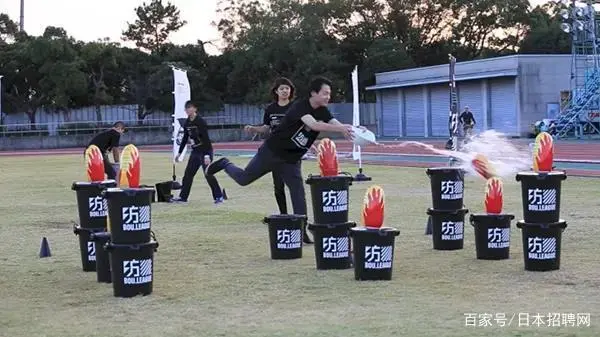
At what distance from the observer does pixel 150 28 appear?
247 ft

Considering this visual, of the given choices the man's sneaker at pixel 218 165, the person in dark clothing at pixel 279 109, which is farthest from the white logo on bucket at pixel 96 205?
the person in dark clothing at pixel 279 109

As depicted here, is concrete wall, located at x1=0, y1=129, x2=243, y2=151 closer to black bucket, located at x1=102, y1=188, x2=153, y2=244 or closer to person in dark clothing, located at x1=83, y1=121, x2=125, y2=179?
person in dark clothing, located at x1=83, y1=121, x2=125, y2=179

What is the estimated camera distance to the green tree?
7488 centimetres

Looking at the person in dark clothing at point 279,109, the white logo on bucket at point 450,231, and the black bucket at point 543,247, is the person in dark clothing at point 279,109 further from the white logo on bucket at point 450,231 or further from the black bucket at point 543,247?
the black bucket at point 543,247

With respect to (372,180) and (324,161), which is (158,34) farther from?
(324,161)

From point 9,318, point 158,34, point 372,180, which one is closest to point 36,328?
point 9,318

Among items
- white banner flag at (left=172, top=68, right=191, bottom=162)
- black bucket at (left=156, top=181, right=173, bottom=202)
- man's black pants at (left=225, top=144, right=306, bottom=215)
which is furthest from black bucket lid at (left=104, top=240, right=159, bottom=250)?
white banner flag at (left=172, top=68, right=191, bottom=162)

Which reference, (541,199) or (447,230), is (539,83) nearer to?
(447,230)

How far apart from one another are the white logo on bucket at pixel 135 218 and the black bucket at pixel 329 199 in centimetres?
207

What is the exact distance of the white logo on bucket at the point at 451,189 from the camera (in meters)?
10.4

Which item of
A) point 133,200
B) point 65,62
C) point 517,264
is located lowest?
point 517,264

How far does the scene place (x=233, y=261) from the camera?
996 centimetres

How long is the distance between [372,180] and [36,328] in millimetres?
15488

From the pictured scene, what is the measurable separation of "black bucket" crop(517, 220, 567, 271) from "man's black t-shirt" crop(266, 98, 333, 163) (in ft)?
8.22
